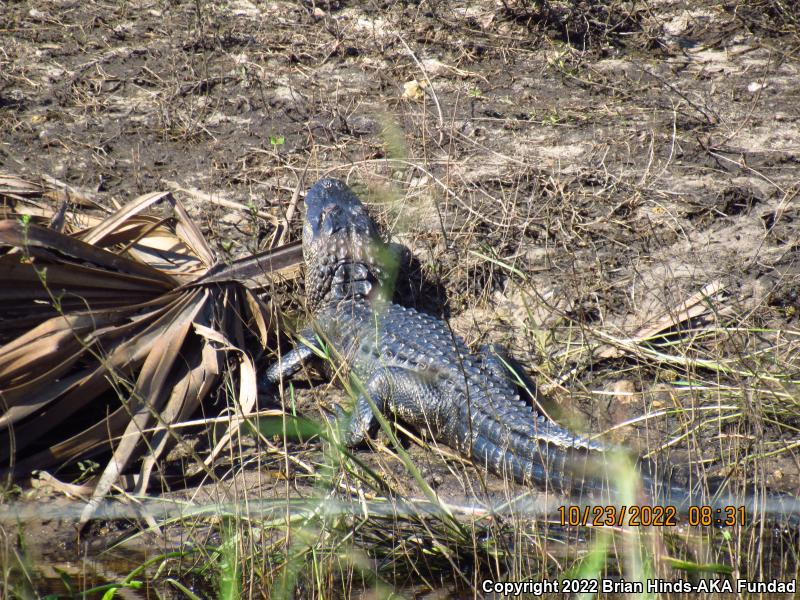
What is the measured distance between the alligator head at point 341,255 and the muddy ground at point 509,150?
171 mm

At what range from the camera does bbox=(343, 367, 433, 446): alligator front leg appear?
3732 millimetres

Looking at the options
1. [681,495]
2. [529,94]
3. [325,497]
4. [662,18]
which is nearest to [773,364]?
[681,495]

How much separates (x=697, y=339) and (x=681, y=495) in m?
1.27

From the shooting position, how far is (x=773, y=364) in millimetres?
3570

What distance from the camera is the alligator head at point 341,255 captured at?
14.7 feet

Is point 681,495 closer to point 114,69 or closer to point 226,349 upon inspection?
point 226,349
